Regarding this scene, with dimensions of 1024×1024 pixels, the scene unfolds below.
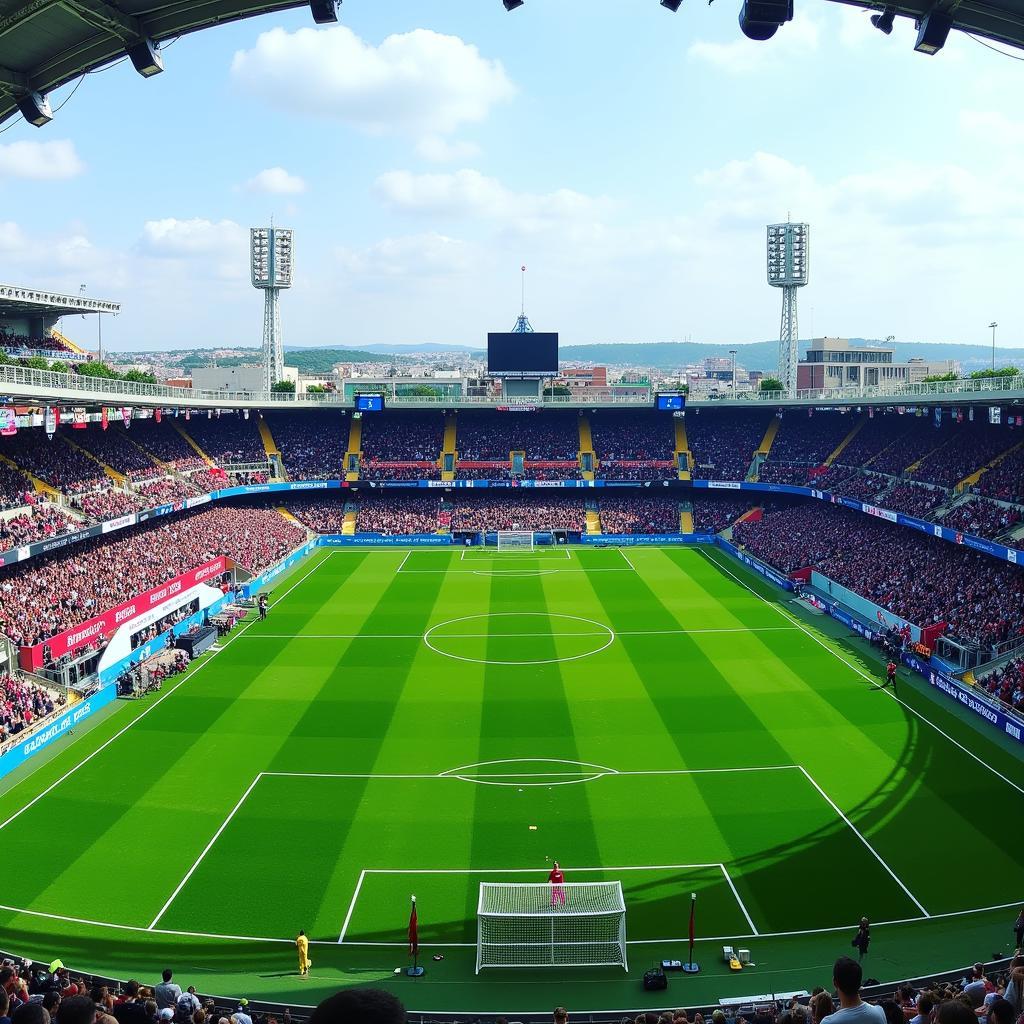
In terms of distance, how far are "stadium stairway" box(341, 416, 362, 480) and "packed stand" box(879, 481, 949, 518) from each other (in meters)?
35.7

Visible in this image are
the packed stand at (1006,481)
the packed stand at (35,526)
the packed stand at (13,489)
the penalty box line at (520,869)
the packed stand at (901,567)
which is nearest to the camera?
the penalty box line at (520,869)

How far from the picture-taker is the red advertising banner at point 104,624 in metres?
30.7

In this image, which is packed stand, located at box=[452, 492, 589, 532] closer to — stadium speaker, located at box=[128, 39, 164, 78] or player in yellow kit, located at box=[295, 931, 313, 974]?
player in yellow kit, located at box=[295, 931, 313, 974]

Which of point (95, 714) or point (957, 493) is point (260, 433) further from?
point (957, 493)

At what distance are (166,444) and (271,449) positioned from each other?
10.2m

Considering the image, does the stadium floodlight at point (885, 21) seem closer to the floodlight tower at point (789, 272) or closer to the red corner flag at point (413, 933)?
the red corner flag at point (413, 933)

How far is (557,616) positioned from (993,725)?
1949 centimetres

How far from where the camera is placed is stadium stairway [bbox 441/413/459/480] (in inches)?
2766

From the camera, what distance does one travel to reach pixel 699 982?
1733 centimetres

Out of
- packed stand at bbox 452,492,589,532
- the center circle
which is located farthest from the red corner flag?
packed stand at bbox 452,492,589,532

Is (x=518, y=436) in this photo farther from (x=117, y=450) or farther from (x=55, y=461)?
(x=55, y=461)

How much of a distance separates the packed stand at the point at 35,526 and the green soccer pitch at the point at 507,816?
805 centimetres

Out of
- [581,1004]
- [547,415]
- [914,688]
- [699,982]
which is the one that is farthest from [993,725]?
[547,415]

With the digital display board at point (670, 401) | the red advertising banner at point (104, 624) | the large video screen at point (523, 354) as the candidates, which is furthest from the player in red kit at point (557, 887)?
the large video screen at point (523, 354)
